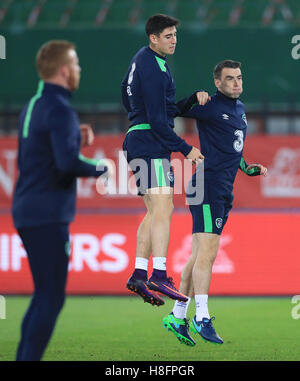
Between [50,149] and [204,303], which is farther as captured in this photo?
[204,303]

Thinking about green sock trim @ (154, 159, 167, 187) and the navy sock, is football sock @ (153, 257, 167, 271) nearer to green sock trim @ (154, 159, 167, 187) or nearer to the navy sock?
the navy sock

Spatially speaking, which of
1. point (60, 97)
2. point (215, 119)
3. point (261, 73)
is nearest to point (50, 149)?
point (60, 97)

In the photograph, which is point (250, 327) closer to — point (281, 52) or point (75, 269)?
point (75, 269)

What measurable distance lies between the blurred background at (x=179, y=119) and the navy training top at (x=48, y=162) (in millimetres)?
7487

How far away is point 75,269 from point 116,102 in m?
3.88

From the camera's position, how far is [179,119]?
16.0 m

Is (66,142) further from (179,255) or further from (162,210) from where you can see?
(179,255)

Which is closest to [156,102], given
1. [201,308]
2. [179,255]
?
[201,308]

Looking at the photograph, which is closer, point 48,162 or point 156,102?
point 48,162

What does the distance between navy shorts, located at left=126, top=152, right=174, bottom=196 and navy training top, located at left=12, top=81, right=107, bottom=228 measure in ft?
5.54

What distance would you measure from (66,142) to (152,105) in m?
1.76

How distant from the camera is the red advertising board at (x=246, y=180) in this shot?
13458mm

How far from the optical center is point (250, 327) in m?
9.00

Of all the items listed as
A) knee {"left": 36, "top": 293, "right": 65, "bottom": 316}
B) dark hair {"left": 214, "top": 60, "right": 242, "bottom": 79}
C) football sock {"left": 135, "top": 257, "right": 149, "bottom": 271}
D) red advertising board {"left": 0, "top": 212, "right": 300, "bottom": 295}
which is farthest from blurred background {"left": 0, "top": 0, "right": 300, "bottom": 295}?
knee {"left": 36, "top": 293, "right": 65, "bottom": 316}
